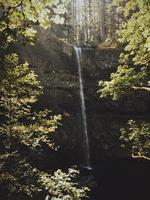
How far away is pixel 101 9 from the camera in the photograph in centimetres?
4644

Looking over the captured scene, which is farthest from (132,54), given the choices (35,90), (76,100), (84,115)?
(84,115)

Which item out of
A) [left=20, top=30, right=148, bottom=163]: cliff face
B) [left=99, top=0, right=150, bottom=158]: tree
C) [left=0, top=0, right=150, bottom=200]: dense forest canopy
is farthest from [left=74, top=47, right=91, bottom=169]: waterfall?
[left=99, top=0, right=150, bottom=158]: tree

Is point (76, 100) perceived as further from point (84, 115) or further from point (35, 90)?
point (35, 90)

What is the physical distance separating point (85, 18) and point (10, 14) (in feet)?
164

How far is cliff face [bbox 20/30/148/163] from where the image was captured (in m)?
19.1

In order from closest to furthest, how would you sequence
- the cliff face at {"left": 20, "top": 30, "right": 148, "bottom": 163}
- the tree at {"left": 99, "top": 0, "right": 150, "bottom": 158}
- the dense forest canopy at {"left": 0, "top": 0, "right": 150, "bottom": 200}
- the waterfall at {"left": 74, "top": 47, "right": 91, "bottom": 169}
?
the dense forest canopy at {"left": 0, "top": 0, "right": 150, "bottom": 200} < the tree at {"left": 99, "top": 0, "right": 150, "bottom": 158} < the cliff face at {"left": 20, "top": 30, "right": 148, "bottom": 163} < the waterfall at {"left": 74, "top": 47, "right": 91, "bottom": 169}

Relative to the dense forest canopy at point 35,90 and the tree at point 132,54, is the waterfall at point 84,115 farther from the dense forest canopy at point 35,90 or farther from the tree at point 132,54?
the tree at point 132,54

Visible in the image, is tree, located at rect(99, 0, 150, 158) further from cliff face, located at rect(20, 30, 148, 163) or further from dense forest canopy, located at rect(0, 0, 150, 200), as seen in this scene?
Answer: cliff face, located at rect(20, 30, 148, 163)

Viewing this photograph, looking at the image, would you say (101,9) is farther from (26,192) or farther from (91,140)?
(26,192)

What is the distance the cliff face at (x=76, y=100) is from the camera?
1911 cm

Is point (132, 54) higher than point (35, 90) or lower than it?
higher

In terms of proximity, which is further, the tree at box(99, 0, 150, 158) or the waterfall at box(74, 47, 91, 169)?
the waterfall at box(74, 47, 91, 169)

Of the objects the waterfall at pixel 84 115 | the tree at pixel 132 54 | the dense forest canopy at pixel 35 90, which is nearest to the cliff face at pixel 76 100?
the waterfall at pixel 84 115

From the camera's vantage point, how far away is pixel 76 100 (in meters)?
19.9
